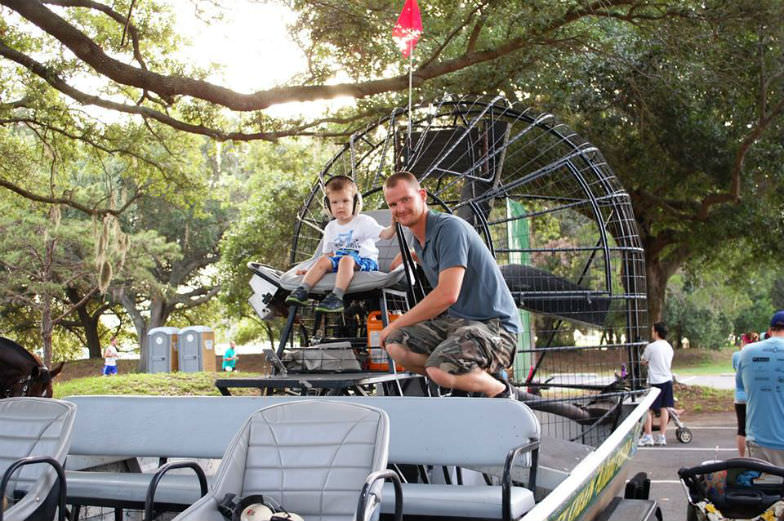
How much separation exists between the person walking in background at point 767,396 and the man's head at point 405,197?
4075 mm

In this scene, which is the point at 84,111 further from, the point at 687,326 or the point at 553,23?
the point at 687,326

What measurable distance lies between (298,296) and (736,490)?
296 centimetres

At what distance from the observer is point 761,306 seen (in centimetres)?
4809

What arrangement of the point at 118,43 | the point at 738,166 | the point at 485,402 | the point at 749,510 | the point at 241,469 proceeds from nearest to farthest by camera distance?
the point at 241,469 < the point at 485,402 < the point at 749,510 < the point at 118,43 < the point at 738,166

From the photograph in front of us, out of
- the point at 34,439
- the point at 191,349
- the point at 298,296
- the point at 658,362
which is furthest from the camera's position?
the point at 191,349

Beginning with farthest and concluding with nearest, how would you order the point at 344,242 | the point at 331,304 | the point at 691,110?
the point at 691,110, the point at 344,242, the point at 331,304

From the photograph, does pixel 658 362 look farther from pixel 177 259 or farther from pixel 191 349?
pixel 177 259

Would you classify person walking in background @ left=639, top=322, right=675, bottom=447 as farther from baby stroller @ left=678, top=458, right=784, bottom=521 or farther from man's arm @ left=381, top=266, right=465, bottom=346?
man's arm @ left=381, top=266, right=465, bottom=346

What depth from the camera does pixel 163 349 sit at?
22.4 meters

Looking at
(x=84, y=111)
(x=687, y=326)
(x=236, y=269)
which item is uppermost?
(x=84, y=111)

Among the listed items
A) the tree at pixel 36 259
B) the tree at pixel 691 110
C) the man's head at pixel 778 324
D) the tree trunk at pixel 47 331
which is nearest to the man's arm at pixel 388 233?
the man's head at pixel 778 324

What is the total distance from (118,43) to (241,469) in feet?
36.7

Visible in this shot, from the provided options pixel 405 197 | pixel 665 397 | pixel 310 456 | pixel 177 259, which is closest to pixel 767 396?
pixel 405 197

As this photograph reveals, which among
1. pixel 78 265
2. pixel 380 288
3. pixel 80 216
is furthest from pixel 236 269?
pixel 380 288
